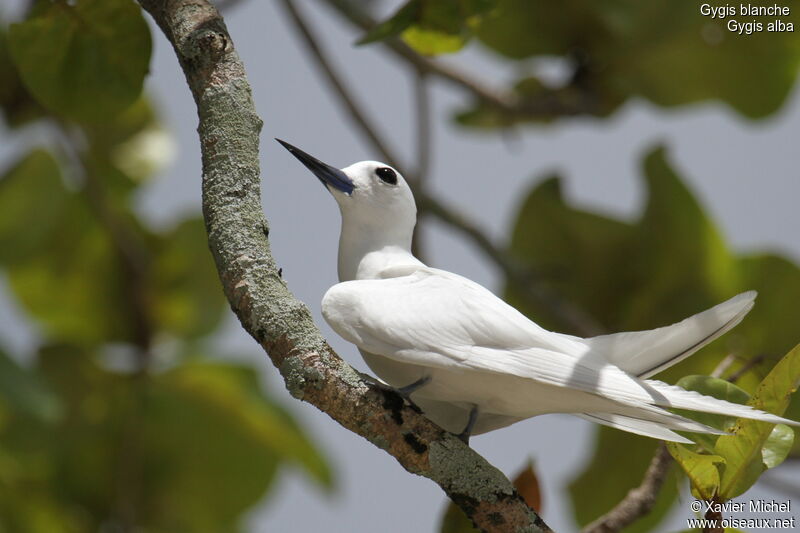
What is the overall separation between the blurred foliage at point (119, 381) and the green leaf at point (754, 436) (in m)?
1.85

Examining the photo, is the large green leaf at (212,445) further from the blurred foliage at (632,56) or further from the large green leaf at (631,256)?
the blurred foliage at (632,56)

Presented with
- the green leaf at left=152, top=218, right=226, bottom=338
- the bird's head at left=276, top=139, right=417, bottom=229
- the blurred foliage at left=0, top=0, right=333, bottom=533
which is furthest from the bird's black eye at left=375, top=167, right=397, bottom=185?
the green leaf at left=152, top=218, right=226, bottom=338

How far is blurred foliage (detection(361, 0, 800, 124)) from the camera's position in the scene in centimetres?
278

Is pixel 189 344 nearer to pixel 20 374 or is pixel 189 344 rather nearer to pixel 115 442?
pixel 115 442

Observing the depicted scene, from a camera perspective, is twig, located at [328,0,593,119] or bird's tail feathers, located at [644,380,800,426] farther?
twig, located at [328,0,593,119]

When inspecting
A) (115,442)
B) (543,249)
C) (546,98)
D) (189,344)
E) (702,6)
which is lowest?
(115,442)

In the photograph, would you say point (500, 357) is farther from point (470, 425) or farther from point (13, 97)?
point (13, 97)

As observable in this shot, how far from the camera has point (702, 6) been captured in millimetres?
2799

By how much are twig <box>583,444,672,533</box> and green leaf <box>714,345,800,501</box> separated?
0.82 feet

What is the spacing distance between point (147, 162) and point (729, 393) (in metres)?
2.58

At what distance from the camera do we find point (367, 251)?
138 centimetres

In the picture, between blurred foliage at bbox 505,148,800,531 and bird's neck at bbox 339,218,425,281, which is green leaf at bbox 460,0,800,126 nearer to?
blurred foliage at bbox 505,148,800,531

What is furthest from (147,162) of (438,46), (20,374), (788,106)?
(788,106)

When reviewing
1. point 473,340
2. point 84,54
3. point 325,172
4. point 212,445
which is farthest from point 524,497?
point 212,445
